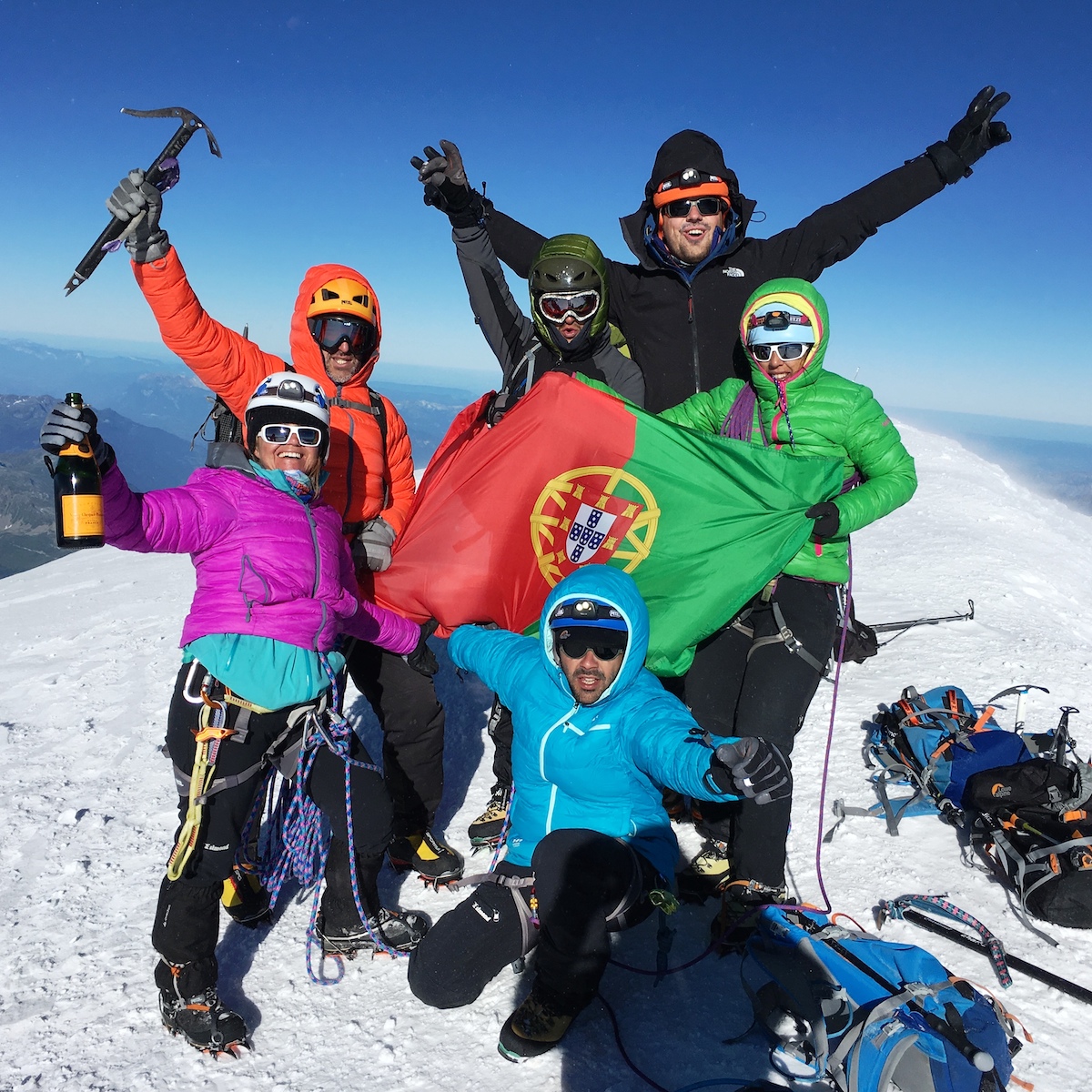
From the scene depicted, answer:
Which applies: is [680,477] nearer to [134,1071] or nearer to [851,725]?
[851,725]

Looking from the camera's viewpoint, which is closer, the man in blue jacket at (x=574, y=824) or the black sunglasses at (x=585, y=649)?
the man in blue jacket at (x=574, y=824)

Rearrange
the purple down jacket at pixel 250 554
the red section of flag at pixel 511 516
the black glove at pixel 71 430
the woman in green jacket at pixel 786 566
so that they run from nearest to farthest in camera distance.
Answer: the black glove at pixel 71 430, the purple down jacket at pixel 250 554, the woman in green jacket at pixel 786 566, the red section of flag at pixel 511 516

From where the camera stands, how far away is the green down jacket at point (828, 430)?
13.9ft

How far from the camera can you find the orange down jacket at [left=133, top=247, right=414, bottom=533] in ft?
12.5

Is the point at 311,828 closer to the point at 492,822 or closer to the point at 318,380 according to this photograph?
the point at 492,822

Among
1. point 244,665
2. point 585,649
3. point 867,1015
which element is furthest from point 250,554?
point 867,1015

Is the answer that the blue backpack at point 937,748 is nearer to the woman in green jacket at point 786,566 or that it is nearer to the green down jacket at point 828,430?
the woman in green jacket at point 786,566

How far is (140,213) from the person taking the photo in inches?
138

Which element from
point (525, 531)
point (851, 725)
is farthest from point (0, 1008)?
point (851, 725)

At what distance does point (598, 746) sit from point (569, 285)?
2.82 metres

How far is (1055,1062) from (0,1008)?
16.2 ft

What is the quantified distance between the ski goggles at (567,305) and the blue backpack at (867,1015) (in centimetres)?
356

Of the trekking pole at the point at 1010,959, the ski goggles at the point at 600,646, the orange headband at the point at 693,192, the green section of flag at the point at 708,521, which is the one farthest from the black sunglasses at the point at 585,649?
the orange headband at the point at 693,192

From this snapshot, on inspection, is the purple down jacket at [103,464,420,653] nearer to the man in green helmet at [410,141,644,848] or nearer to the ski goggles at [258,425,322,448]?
the ski goggles at [258,425,322,448]
